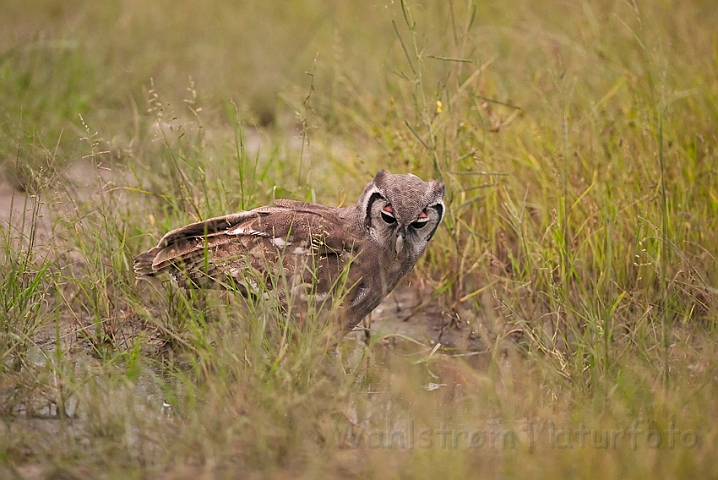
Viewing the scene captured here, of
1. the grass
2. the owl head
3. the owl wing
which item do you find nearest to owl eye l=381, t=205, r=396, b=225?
the owl head

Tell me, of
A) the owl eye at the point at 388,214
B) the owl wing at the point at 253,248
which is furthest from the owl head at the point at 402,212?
the owl wing at the point at 253,248

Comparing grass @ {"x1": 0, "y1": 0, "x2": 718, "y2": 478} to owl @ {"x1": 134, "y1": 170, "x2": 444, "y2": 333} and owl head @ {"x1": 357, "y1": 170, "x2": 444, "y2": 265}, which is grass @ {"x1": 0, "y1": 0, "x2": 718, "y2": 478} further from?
owl head @ {"x1": 357, "y1": 170, "x2": 444, "y2": 265}

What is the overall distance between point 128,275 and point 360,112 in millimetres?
3254

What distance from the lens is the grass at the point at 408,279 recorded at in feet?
11.3

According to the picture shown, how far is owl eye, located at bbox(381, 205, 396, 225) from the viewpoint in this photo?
4.61 m

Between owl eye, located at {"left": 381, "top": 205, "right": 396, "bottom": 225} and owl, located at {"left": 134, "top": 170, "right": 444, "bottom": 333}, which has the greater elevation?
owl eye, located at {"left": 381, "top": 205, "right": 396, "bottom": 225}

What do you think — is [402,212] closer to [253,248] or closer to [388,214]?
Result: [388,214]

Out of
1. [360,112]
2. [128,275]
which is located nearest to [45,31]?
A: [360,112]

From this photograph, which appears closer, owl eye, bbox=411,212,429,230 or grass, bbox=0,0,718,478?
grass, bbox=0,0,718,478

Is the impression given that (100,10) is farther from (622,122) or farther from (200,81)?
(622,122)

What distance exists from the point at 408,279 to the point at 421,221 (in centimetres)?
137

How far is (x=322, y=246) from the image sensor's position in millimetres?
4656

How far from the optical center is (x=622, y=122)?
632cm

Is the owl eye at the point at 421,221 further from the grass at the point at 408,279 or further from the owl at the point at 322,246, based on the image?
the grass at the point at 408,279
